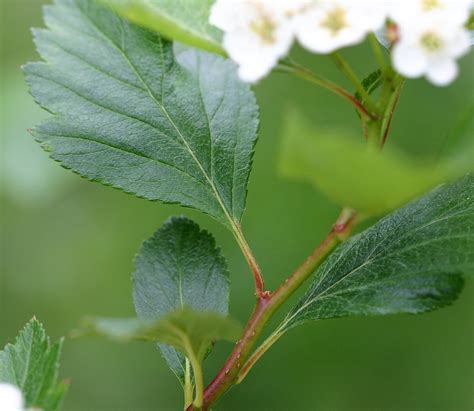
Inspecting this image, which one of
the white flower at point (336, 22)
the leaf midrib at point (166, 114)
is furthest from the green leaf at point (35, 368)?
the white flower at point (336, 22)

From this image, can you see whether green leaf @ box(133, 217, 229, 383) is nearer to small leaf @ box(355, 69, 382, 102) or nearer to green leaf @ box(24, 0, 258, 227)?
green leaf @ box(24, 0, 258, 227)

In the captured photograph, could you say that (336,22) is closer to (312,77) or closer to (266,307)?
(312,77)

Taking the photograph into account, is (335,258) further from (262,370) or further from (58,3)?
(262,370)

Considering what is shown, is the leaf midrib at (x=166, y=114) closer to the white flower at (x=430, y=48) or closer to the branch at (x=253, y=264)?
the branch at (x=253, y=264)

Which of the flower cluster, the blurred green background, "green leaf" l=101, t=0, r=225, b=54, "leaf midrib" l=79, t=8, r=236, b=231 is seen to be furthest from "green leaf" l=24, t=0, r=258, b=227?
the blurred green background

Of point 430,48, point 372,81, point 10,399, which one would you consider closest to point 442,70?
point 430,48

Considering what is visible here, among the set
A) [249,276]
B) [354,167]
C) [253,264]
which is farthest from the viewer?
[249,276]

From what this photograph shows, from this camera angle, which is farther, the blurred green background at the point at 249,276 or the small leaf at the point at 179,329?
the blurred green background at the point at 249,276
